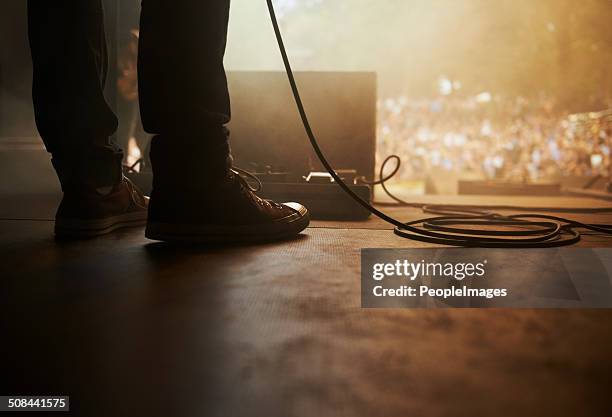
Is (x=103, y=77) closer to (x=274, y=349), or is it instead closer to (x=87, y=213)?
(x=87, y=213)

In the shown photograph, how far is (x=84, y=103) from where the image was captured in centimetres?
110

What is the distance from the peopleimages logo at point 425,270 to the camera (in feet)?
2.58

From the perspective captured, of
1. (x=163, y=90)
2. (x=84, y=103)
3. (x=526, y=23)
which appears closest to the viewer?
(x=163, y=90)

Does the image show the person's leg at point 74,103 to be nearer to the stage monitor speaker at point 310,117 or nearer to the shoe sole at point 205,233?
the shoe sole at point 205,233

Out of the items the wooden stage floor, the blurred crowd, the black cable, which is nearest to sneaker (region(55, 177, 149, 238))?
the wooden stage floor

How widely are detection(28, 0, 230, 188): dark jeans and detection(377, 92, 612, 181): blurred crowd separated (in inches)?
171

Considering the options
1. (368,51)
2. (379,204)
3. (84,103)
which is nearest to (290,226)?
(84,103)

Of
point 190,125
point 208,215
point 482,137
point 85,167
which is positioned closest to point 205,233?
point 208,215

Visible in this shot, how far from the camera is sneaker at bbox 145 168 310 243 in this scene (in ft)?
3.35

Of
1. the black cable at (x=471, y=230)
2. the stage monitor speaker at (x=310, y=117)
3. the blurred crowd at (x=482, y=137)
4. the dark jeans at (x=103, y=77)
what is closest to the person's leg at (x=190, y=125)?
the dark jeans at (x=103, y=77)

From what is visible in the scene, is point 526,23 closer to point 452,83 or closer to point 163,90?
point 452,83

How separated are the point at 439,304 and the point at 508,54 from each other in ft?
20.9

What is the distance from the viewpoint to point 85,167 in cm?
113

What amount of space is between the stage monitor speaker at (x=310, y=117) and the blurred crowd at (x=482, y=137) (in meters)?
2.98
